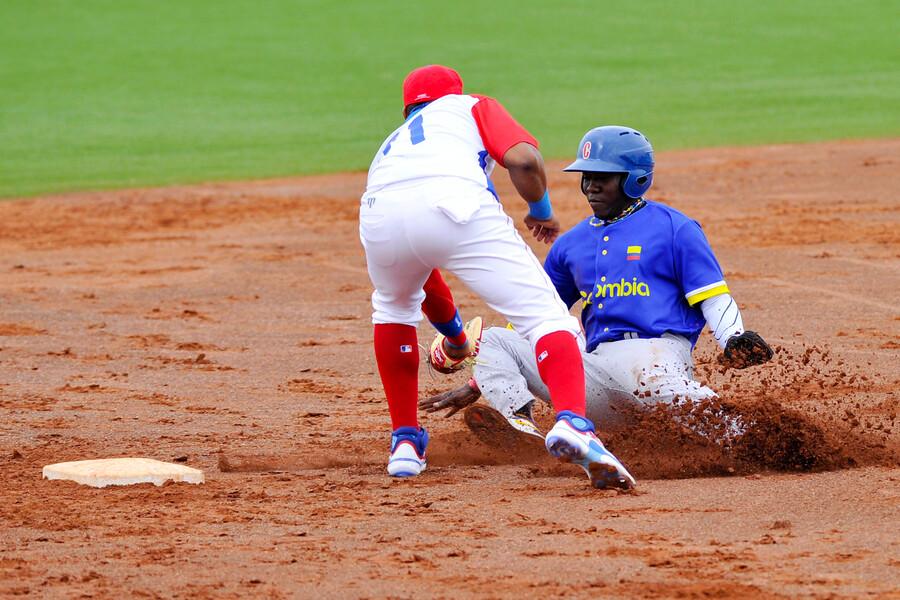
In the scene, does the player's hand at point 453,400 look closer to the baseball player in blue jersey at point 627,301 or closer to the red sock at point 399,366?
the baseball player in blue jersey at point 627,301

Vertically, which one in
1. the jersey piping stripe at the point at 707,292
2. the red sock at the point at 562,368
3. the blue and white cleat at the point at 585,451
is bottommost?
the blue and white cleat at the point at 585,451

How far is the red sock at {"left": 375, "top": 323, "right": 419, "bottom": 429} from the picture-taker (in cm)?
530

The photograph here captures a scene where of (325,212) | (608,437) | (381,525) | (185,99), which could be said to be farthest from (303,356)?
(185,99)

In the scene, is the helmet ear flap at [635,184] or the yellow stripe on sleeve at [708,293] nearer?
the yellow stripe on sleeve at [708,293]

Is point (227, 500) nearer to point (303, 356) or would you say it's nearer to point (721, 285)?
point (721, 285)

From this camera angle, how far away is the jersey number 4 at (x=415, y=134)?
4.96 metres

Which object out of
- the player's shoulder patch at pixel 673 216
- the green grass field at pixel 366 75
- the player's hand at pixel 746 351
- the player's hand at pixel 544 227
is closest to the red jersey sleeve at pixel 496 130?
the player's hand at pixel 544 227

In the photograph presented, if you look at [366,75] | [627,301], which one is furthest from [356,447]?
[366,75]

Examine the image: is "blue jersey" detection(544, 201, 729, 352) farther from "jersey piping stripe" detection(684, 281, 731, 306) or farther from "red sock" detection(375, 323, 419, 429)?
"red sock" detection(375, 323, 419, 429)

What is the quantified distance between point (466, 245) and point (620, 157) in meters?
0.90

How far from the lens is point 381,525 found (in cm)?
445

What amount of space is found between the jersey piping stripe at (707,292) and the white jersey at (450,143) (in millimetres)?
871

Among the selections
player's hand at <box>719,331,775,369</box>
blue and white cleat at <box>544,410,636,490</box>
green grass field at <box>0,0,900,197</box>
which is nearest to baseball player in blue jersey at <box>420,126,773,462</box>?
player's hand at <box>719,331,775,369</box>

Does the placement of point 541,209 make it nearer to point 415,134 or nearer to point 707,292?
point 415,134
